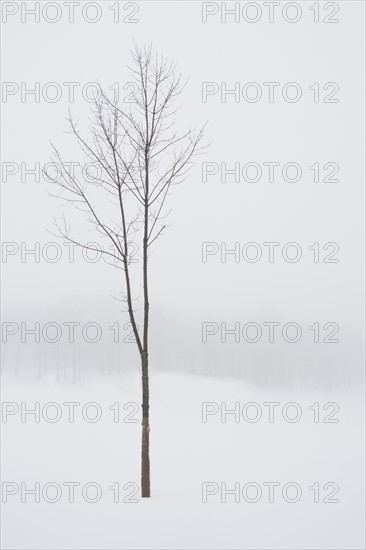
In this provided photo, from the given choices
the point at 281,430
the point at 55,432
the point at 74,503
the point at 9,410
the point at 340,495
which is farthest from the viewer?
the point at 281,430

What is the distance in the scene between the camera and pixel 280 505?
1111 centimetres

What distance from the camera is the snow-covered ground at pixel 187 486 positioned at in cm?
895

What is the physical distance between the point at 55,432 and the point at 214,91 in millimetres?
16425

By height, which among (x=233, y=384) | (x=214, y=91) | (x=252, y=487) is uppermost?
(x=214, y=91)

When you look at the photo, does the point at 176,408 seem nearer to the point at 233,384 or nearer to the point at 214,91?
the point at 233,384

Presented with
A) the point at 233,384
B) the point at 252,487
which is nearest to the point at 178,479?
the point at 252,487

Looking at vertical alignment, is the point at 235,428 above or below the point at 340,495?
below

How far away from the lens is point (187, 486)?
12.5 meters

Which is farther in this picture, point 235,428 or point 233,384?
point 233,384

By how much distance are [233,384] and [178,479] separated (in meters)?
28.4

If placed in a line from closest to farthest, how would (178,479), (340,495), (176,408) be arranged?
1. (340,495)
2. (178,479)
3. (176,408)

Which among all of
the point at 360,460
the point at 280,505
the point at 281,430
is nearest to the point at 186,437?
the point at 281,430

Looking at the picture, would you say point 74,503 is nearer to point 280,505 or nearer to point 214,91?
point 280,505

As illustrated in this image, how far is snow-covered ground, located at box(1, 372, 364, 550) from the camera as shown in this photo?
8.95 meters
